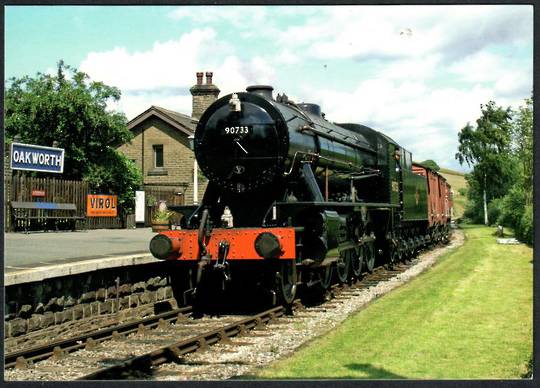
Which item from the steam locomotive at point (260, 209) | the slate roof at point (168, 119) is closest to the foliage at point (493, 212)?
the slate roof at point (168, 119)

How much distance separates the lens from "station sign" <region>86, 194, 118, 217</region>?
72.2ft

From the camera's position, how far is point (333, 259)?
9984 millimetres

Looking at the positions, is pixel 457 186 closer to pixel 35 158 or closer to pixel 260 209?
pixel 35 158

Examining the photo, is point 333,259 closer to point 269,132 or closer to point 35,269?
point 269,132

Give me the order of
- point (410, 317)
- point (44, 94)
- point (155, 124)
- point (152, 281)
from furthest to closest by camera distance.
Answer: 1. point (155, 124)
2. point (44, 94)
3. point (152, 281)
4. point (410, 317)

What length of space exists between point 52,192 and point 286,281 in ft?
42.1

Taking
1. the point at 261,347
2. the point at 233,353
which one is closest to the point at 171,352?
the point at 233,353

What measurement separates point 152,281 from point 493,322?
5568 mm

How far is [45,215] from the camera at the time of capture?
757 inches

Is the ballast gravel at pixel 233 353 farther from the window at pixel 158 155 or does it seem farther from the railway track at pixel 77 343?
the window at pixel 158 155

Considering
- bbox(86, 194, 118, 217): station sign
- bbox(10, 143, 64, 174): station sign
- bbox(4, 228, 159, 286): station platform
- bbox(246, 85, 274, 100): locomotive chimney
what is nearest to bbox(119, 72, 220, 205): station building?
bbox(86, 194, 118, 217): station sign

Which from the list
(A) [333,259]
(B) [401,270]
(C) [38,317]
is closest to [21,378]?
(C) [38,317]

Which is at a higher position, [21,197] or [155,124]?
[155,124]

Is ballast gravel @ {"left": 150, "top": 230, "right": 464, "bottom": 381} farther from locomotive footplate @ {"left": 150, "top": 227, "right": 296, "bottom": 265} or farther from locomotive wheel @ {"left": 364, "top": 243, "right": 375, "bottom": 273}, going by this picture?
locomotive wheel @ {"left": 364, "top": 243, "right": 375, "bottom": 273}
